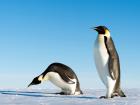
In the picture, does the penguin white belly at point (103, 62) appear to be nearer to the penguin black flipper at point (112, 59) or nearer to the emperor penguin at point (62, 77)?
the penguin black flipper at point (112, 59)

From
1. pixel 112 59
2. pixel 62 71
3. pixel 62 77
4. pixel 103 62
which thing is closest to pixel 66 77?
pixel 62 77

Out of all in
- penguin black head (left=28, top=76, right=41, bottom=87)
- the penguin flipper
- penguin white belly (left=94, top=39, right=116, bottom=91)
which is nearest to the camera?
penguin white belly (left=94, top=39, right=116, bottom=91)

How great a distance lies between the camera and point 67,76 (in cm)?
1355

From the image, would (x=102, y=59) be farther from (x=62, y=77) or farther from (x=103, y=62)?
(x=62, y=77)

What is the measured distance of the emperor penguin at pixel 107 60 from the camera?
11.7 metres

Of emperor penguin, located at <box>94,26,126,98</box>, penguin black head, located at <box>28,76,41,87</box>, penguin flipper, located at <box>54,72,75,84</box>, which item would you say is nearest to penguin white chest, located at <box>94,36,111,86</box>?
emperor penguin, located at <box>94,26,126,98</box>

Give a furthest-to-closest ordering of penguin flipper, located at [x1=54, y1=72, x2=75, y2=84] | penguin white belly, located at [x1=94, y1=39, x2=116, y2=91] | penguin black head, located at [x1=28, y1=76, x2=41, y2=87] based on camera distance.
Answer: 1. penguin black head, located at [x1=28, y1=76, x2=41, y2=87]
2. penguin flipper, located at [x1=54, y1=72, x2=75, y2=84]
3. penguin white belly, located at [x1=94, y1=39, x2=116, y2=91]

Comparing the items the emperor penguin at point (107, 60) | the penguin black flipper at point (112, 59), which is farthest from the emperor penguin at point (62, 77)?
the penguin black flipper at point (112, 59)

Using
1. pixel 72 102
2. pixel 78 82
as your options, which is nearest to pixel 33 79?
pixel 78 82

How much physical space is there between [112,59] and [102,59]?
11.2 inches

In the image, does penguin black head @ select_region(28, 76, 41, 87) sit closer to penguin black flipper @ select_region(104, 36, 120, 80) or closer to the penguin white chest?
the penguin white chest

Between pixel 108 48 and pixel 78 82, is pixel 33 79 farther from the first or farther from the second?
pixel 108 48

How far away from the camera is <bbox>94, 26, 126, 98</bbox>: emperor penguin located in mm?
11734

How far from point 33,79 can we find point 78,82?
153cm
